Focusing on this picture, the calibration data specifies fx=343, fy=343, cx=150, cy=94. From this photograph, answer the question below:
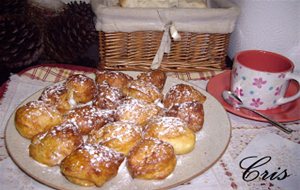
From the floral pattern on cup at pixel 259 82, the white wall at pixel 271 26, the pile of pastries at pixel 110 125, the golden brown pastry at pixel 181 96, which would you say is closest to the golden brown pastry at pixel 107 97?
the pile of pastries at pixel 110 125

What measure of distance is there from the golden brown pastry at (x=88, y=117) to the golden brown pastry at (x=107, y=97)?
2cm

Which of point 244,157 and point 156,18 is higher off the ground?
point 156,18

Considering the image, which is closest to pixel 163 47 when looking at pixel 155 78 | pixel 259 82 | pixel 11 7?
pixel 155 78

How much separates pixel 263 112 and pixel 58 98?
1.62ft

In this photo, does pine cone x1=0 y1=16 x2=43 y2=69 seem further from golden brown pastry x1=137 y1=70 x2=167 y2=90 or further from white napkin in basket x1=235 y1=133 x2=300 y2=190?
white napkin in basket x1=235 y1=133 x2=300 y2=190

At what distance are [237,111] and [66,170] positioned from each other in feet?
1.49

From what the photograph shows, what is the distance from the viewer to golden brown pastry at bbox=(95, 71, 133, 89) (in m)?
0.82

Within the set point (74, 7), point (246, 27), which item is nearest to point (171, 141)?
point (246, 27)

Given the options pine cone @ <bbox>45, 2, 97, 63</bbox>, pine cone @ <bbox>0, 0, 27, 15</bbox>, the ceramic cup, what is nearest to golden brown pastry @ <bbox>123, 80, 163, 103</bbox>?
the ceramic cup

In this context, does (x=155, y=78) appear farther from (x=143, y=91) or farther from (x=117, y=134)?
(x=117, y=134)

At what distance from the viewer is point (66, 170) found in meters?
0.56

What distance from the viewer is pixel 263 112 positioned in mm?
853

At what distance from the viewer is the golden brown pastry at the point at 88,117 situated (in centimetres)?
68

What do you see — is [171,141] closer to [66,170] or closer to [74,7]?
[66,170]
